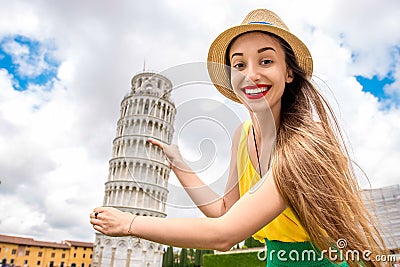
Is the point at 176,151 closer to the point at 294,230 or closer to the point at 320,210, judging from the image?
the point at 294,230

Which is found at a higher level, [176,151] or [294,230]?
[176,151]

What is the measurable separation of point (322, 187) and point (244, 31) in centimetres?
76

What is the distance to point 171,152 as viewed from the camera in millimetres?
1874

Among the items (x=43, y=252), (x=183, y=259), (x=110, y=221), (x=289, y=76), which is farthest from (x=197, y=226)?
(x=43, y=252)

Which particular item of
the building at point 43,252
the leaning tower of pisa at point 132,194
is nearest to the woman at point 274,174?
the leaning tower of pisa at point 132,194

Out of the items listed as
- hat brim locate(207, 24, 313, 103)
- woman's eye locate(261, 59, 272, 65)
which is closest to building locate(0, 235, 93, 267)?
hat brim locate(207, 24, 313, 103)

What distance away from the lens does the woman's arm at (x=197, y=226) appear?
117 centimetres

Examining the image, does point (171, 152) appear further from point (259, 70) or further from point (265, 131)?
point (259, 70)

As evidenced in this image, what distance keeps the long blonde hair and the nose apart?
0.81 feet

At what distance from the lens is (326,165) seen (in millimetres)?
1309

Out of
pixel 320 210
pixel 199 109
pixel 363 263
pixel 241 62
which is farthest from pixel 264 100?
pixel 363 263

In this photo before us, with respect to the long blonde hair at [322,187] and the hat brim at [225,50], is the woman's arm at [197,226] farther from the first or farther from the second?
the hat brim at [225,50]

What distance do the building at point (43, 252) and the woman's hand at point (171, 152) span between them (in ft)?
220

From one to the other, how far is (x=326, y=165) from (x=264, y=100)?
0.37m
